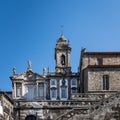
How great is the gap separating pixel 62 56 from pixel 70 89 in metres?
10.5

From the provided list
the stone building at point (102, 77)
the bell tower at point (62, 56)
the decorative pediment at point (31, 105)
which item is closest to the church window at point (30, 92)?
the bell tower at point (62, 56)

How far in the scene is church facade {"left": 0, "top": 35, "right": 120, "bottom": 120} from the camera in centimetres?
4519

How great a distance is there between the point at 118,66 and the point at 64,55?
101 ft

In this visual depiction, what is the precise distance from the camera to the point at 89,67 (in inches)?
2707

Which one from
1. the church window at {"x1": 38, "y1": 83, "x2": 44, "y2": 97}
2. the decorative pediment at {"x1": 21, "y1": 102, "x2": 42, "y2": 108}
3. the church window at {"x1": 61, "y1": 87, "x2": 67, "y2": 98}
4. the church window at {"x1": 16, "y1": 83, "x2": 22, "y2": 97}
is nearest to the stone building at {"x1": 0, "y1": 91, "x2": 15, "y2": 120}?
the decorative pediment at {"x1": 21, "y1": 102, "x2": 42, "y2": 108}

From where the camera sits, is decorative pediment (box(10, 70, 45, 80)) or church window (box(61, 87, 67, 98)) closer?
church window (box(61, 87, 67, 98))

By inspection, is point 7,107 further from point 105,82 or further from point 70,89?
point 70,89

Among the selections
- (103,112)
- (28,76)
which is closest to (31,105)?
(103,112)

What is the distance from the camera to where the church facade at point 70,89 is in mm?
45188

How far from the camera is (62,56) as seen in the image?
98375 mm

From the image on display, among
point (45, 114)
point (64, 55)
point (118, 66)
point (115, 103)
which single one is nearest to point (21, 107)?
point (45, 114)

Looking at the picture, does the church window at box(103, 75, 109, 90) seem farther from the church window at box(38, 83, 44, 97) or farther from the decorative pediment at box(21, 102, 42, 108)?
the church window at box(38, 83, 44, 97)

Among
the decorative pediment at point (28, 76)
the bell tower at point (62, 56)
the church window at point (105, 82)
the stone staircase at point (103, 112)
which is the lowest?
the stone staircase at point (103, 112)

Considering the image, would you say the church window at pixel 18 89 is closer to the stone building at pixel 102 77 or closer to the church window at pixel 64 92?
the church window at pixel 64 92
